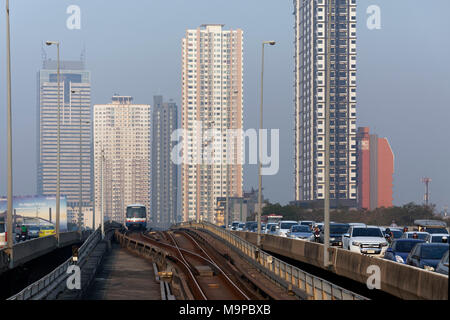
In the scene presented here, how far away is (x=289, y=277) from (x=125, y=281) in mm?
12155

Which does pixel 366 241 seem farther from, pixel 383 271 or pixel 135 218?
pixel 135 218

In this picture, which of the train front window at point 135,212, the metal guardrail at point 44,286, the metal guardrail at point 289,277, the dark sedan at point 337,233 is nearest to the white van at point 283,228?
the metal guardrail at point 289,277

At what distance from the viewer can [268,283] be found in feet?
120

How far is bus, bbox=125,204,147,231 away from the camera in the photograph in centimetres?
9506

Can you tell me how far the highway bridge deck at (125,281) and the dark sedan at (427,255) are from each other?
11021 mm

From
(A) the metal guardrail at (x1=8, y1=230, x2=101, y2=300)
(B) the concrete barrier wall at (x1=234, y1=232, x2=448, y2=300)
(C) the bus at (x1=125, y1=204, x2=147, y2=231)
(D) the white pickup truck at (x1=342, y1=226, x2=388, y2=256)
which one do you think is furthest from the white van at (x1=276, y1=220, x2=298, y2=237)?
(C) the bus at (x1=125, y1=204, x2=147, y2=231)

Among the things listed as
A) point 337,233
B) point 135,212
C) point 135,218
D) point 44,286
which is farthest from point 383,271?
point 135,212

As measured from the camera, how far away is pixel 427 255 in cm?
2681

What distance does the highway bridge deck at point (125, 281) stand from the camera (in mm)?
35062

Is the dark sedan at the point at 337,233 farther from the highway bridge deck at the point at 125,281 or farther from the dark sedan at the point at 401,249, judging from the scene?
the dark sedan at the point at 401,249
